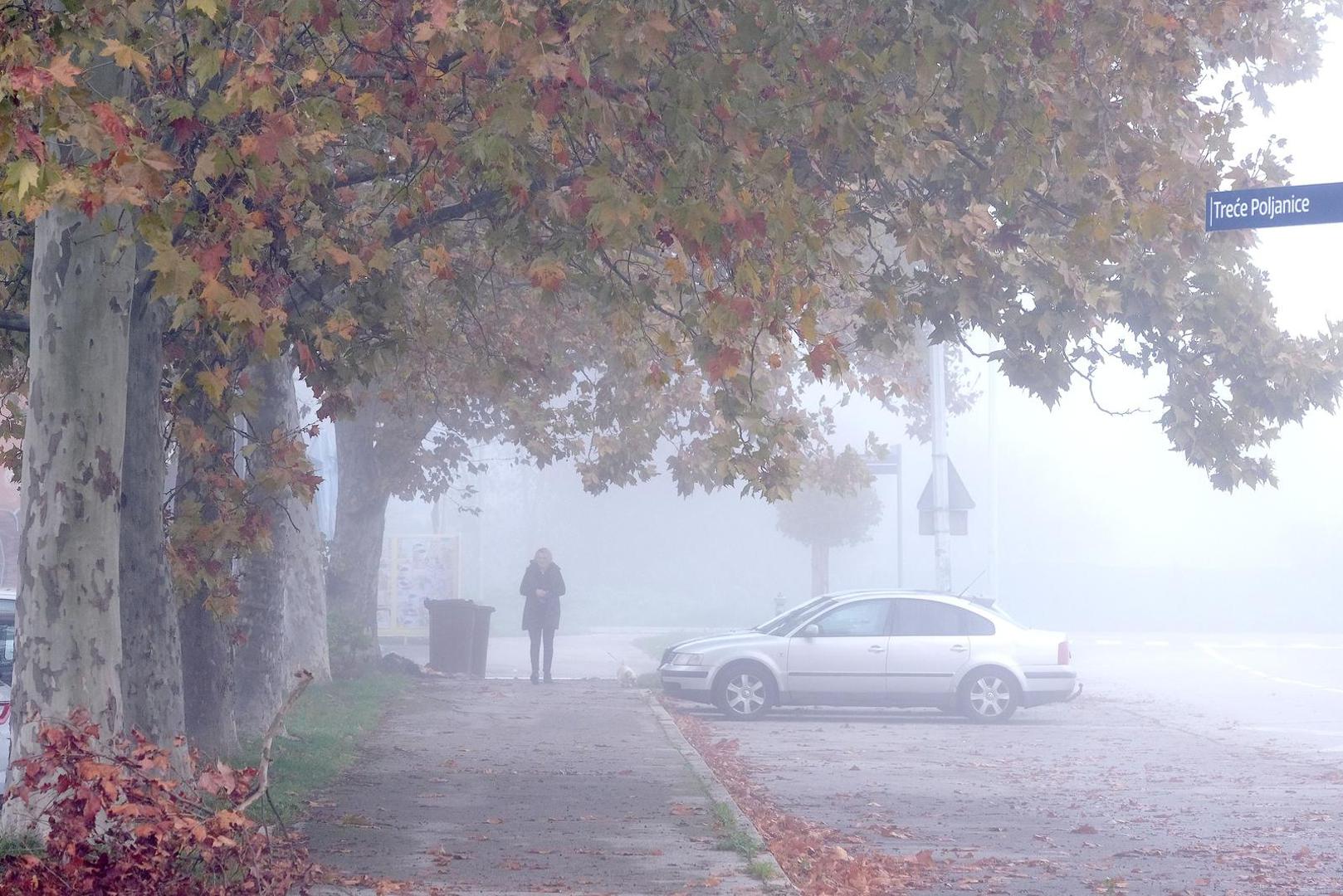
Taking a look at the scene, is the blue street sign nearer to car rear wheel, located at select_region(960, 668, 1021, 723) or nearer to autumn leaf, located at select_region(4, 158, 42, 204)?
autumn leaf, located at select_region(4, 158, 42, 204)

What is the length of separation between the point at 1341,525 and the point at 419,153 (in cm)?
4906

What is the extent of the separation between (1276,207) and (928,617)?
11807 millimetres

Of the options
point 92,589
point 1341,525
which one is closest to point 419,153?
point 92,589

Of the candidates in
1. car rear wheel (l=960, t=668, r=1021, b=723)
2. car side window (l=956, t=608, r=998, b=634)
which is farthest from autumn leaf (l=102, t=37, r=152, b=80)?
car rear wheel (l=960, t=668, r=1021, b=723)

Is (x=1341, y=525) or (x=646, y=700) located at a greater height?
(x=1341, y=525)

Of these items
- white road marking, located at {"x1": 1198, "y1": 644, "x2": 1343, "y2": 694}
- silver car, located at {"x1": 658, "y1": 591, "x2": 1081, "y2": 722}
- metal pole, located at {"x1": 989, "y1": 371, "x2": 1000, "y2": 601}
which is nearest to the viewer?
silver car, located at {"x1": 658, "y1": 591, "x2": 1081, "y2": 722}

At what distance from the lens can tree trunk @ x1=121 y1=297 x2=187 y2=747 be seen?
8719 millimetres

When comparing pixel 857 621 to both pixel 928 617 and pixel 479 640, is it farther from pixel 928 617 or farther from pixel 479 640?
pixel 479 640

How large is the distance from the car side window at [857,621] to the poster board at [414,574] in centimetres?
1248

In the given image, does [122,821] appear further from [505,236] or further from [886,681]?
[886,681]

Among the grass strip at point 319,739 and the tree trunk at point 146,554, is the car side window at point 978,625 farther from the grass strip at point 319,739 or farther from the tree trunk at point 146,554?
the tree trunk at point 146,554

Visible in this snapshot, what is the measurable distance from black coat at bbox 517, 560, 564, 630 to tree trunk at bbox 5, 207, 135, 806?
15.0 metres

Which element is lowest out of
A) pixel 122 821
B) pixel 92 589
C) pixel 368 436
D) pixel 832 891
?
pixel 832 891

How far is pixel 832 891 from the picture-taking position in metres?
7.94
